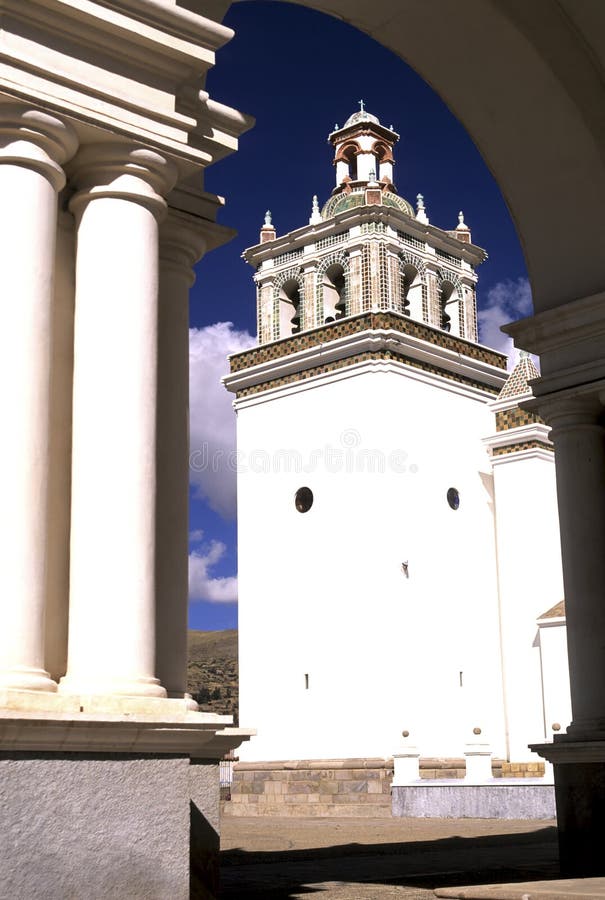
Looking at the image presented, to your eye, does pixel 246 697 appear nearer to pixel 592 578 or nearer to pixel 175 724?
pixel 592 578

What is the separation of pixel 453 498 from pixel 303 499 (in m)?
3.17

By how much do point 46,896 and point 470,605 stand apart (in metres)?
21.4

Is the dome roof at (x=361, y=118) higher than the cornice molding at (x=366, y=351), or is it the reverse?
the dome roof at (x=361, y=118)

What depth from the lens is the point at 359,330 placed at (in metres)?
25.1

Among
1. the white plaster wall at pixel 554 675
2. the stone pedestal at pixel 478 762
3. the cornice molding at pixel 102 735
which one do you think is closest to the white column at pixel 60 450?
the cornice molding at pixel 102 735

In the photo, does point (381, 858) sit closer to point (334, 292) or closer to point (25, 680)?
point (25, 680)

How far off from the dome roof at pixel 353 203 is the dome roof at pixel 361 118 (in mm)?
1917

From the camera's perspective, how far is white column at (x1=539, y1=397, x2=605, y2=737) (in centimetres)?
887

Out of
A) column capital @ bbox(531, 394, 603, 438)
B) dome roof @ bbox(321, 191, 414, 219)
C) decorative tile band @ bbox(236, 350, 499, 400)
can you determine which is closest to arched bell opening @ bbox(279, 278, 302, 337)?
decorative tile band @ bbox(236, 350, 499, 400)


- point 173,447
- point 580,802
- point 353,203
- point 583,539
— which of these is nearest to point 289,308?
point 353,203

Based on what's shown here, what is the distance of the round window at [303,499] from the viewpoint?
25481mm

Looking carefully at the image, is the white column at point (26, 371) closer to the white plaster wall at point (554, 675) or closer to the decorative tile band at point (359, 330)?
the white plaster wall at point (554, 675)

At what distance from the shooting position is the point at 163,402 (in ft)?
20.0

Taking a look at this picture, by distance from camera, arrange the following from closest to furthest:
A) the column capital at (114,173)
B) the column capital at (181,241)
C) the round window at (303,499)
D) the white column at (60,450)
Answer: the white column at (60,450), the column capital at (114,173), the column capital at (181,241), the round window at (303,499)
